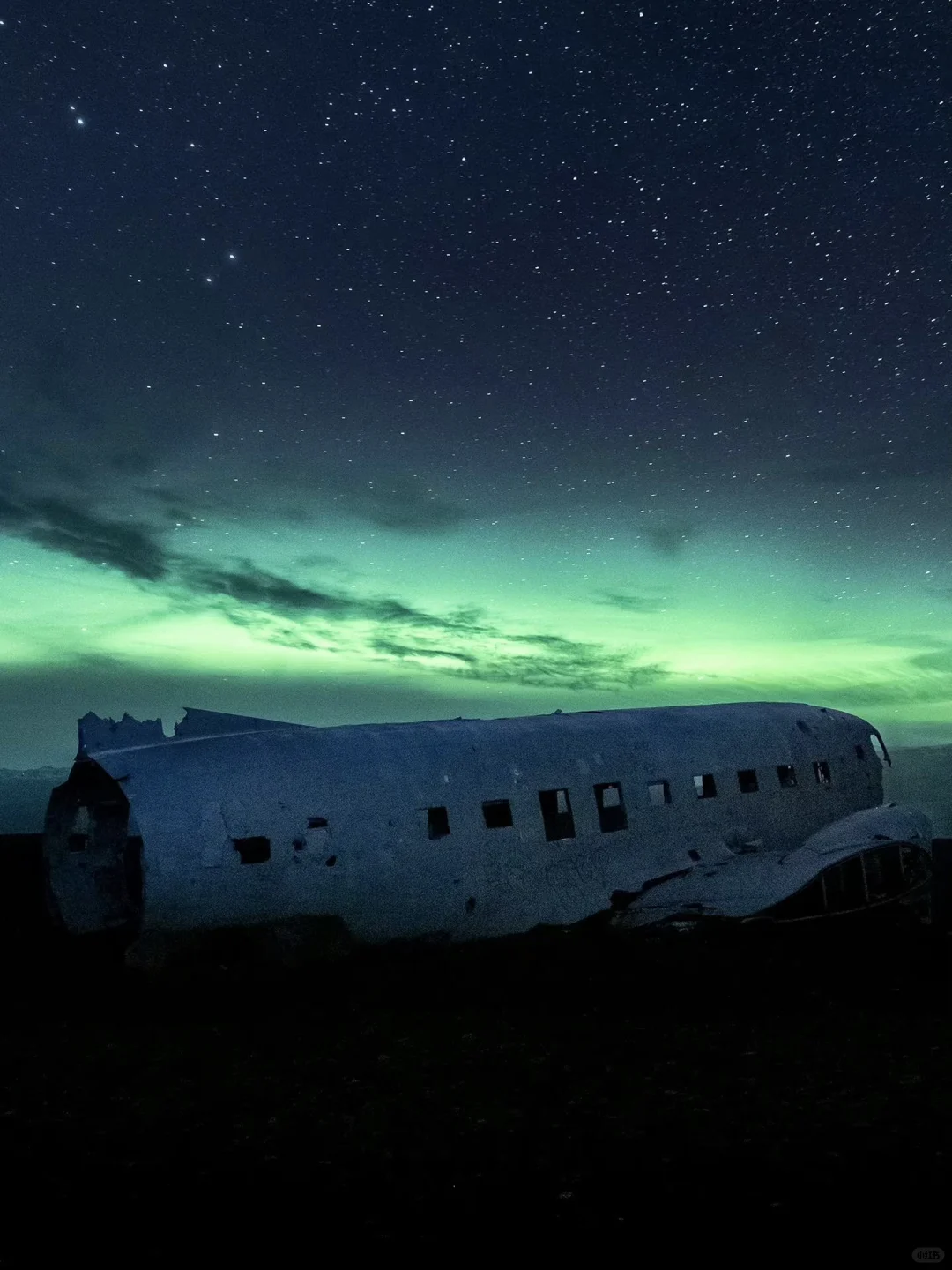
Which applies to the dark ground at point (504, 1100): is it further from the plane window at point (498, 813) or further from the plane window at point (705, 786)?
the plane window at point (705, 786)

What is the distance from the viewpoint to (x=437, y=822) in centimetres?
1880

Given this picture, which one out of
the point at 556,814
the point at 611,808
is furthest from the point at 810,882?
the point at 556,814

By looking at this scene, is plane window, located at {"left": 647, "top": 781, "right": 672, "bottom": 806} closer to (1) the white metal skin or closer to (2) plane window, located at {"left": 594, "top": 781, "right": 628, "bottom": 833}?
(1) the white metal skin

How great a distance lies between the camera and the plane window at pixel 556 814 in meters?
20.2

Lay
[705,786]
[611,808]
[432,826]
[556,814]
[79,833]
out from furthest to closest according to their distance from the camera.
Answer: [705,786]
[611,808]
[556,814]
[79,833]
[432,826]

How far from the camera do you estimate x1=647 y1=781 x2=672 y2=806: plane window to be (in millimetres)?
22016

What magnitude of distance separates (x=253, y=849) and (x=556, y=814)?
701 cm

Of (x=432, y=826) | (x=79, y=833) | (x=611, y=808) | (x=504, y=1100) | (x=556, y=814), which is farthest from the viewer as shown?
(x=611, y=808)

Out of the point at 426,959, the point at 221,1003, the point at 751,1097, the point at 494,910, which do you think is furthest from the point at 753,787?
the point at 221,1003

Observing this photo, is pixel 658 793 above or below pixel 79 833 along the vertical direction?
below

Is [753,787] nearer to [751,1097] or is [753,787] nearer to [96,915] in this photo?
[751,1097]

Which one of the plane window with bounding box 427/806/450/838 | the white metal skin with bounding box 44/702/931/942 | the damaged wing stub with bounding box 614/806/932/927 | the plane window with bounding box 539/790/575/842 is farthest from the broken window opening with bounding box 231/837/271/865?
the damaged wing stub with bounding box 614/806/932/927

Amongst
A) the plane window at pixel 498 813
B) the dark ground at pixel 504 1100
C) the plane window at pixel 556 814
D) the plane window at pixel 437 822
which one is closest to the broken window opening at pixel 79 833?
the dark ground at pixel 504 1100

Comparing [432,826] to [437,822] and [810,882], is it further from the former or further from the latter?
[810,882]
